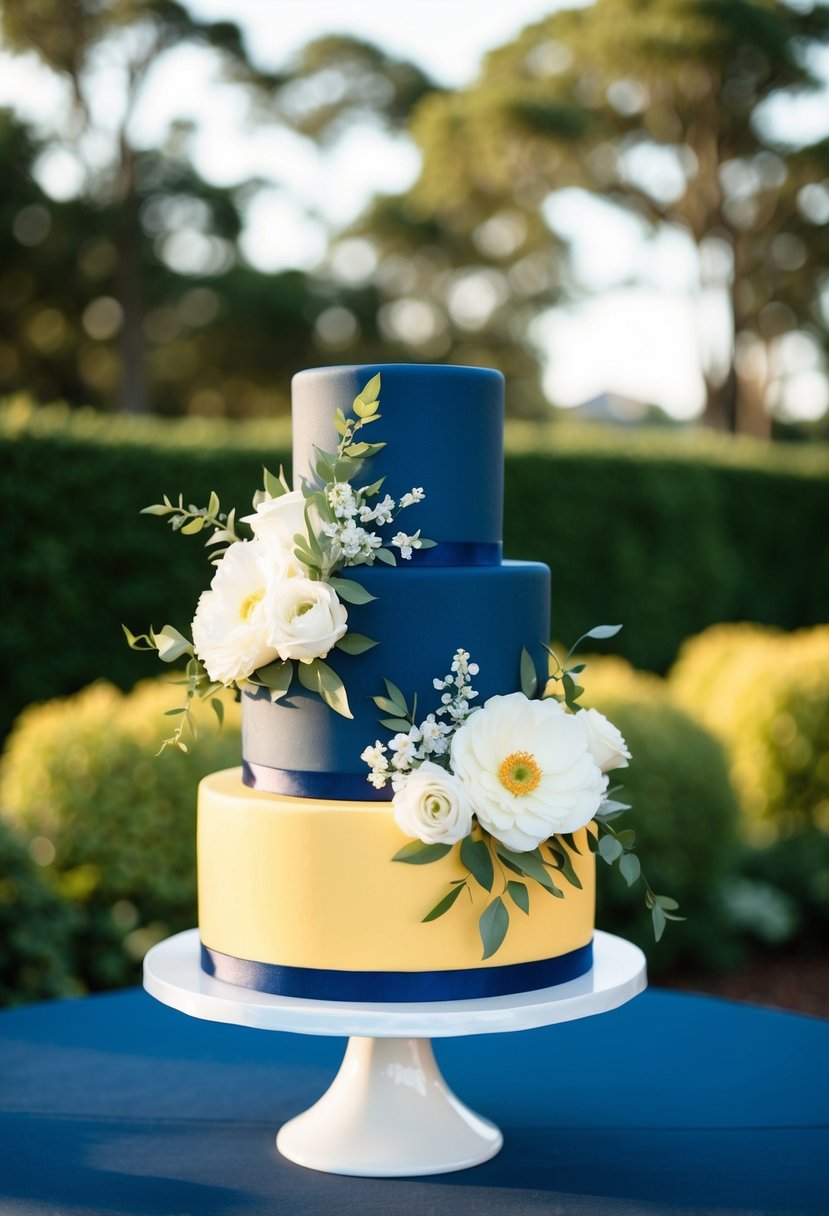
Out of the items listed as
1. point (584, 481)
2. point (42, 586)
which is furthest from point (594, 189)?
point (42, 586)

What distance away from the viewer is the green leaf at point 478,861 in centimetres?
210

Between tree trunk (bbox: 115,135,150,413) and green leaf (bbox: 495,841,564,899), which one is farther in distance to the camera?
tree trunk (bbox: 115,135,150,413)

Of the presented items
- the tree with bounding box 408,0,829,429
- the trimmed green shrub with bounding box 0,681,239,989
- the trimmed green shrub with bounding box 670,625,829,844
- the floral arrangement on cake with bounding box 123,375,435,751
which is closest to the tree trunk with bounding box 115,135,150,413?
the tree with bounding box 408,0,829,429

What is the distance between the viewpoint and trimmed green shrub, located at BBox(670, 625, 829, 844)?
722cm

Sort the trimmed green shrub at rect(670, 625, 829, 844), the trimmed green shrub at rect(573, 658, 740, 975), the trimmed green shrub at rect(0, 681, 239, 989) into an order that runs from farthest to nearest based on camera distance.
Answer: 1. the trimmed green shrub at rect(670, 625, 829, 844)
2. the trimmed green shrub at rect(573, 658, 740, 975)
3. the trimmed green shrub at rect(0, 681, 239, 989)

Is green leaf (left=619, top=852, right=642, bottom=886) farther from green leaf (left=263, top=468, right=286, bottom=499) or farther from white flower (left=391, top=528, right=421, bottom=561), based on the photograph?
green leaf (left=263, top=468, right=286, bottom=499)

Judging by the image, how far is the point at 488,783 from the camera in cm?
209

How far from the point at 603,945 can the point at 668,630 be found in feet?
26.6

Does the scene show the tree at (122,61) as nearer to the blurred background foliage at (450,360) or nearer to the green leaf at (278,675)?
the blurred background foliage at (450,360)

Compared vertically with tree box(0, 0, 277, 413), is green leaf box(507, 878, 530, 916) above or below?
below

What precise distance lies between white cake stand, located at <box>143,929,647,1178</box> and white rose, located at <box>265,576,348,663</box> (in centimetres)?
55

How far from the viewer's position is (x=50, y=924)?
4.40m

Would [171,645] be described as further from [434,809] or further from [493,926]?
[493,926]

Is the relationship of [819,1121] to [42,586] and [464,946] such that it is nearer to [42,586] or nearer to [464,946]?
[464,946]
